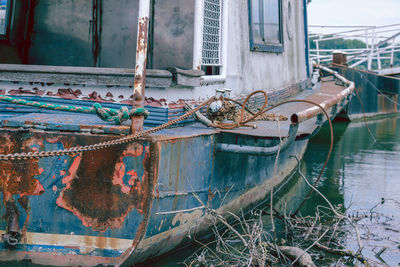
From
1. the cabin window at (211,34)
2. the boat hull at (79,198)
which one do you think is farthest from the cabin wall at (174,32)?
the boat hull at (79,198)

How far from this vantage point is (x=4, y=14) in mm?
5438

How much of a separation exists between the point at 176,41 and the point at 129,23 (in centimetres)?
91

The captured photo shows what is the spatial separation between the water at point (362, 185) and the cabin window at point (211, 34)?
1.81 meters

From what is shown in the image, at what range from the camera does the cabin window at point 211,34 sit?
15.9 ft

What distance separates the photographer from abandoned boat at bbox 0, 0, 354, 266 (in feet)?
11.5

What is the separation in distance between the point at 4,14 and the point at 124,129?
9.20 feet

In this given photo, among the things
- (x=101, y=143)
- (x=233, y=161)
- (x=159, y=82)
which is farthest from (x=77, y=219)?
(x=233, y=161)

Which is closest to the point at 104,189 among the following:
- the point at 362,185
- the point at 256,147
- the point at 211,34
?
the point at 256,147

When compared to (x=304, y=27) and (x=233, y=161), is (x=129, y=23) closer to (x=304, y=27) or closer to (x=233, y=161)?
(x=233, y=161)

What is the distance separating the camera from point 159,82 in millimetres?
4184

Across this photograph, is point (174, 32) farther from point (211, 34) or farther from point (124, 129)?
point (124, 129)

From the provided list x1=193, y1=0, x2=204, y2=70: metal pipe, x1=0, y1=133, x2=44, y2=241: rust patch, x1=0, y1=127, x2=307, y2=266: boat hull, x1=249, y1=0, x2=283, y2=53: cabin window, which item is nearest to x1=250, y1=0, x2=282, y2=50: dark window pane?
x1=249, y1=0, x2=283, y2=53: cabin window

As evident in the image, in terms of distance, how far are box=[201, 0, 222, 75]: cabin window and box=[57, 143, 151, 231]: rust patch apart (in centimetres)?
164

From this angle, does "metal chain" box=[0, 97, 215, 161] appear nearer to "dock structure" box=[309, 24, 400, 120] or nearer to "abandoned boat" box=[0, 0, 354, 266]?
"abandoned boat" box=[0, 0, 354, 266]
